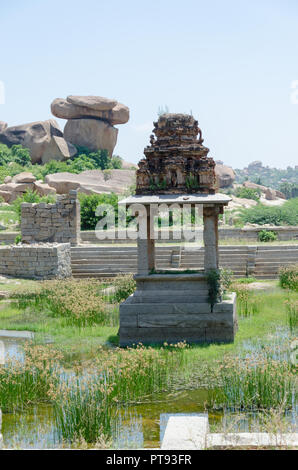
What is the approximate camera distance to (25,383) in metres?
6.91

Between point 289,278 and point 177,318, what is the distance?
218 inches

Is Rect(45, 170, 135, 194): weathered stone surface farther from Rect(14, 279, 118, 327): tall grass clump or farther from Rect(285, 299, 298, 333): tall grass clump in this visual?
Rect(285, 299, 298, 333): tall grass clump

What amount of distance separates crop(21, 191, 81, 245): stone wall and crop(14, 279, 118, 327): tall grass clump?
6.64m

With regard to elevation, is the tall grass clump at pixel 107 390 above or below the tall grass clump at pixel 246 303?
below

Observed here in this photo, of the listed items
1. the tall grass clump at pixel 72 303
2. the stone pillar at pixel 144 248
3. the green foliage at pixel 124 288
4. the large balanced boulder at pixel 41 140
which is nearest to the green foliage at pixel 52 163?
the large balanced boulder at pixel 41 140

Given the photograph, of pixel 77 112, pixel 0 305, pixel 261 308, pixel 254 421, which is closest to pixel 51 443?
pixel 254 421

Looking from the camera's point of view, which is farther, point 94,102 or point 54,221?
point 94,102

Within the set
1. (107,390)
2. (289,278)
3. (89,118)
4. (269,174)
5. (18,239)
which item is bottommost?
(107,390)

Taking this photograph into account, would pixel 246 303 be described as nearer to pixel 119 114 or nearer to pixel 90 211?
pixel 90 211

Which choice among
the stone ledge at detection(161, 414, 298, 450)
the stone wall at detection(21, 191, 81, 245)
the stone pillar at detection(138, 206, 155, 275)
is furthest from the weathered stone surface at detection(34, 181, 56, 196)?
the stone ledge at detection(161, 414, 298, 450)

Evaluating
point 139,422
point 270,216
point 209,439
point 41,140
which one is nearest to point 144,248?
point 139,422

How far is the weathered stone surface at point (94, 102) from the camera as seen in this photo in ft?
156

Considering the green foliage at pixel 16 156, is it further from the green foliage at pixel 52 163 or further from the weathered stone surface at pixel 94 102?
the weathered stone surface at pixel 94 102

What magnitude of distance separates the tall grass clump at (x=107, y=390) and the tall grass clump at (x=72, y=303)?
269 cm
